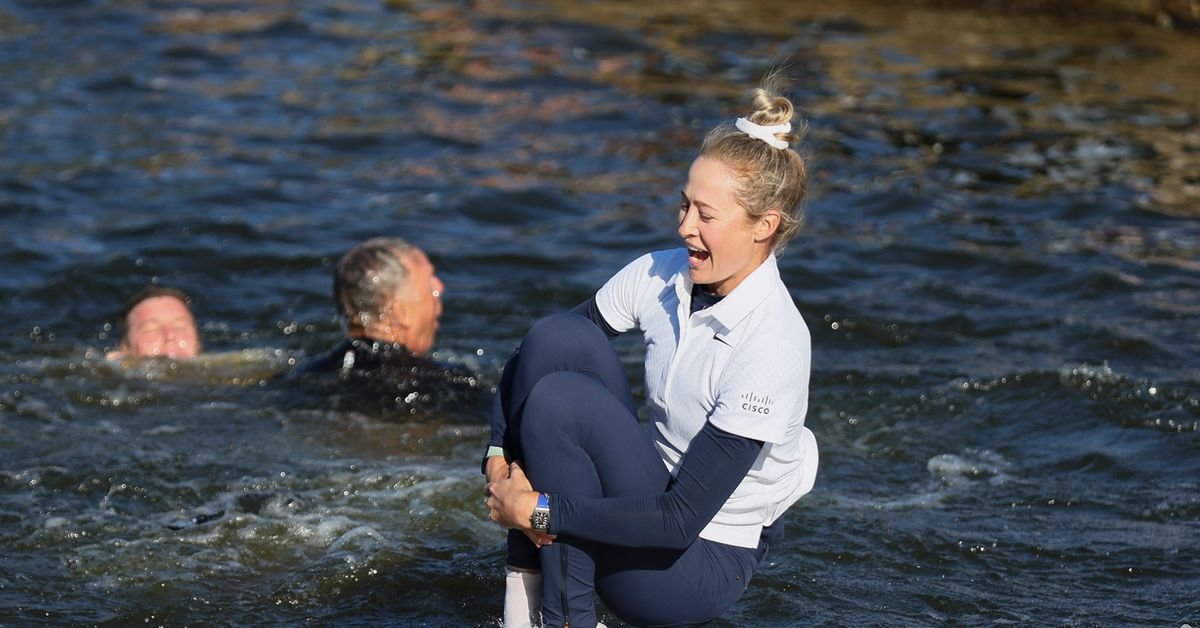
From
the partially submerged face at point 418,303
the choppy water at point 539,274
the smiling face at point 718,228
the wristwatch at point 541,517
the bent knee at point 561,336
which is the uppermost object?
the smiling face at point 718,228

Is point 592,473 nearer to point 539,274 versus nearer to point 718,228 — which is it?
point 718,228

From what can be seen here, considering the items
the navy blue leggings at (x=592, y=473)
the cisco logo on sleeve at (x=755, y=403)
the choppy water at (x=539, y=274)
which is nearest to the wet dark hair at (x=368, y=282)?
the choppy water at (x=539, y=274)

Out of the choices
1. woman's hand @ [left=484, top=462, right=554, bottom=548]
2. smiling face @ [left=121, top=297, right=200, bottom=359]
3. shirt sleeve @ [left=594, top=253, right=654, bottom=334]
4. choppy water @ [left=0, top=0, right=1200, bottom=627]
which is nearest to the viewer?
woman's hand @ [left=484, top=462, right=554, bottom=548]

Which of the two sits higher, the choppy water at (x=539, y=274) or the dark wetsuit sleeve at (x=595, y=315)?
the dark wetsuit sleeve at (x=595, y=315)

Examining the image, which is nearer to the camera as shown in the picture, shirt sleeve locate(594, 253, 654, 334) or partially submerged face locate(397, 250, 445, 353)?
shirt sleeve locate(594, 253, 654, 334)

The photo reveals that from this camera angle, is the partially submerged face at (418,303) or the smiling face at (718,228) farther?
the partially submerged face at (418,303)

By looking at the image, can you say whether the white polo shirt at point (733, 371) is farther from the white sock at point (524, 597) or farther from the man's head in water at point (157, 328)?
the man's head in water at point (157, 328)

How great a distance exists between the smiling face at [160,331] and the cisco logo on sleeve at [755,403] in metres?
5.06

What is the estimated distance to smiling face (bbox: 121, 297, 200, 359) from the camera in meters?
8.36

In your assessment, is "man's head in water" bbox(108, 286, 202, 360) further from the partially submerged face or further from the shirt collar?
the shirt collar

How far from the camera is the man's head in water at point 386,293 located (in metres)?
7.55

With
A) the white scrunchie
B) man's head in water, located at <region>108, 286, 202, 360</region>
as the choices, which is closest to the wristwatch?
the white scrunchie

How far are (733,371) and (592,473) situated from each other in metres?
0.52

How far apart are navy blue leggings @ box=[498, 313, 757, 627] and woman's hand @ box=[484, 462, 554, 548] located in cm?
4
